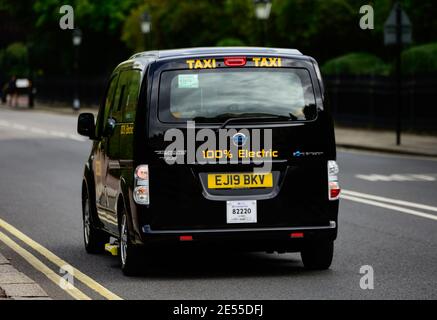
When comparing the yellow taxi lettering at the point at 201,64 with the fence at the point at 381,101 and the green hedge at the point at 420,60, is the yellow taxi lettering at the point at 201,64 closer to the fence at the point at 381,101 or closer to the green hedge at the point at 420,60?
the fence at the point at 381,101

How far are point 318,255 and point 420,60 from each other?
2730 cm

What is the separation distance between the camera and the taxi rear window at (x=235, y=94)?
1113 cm

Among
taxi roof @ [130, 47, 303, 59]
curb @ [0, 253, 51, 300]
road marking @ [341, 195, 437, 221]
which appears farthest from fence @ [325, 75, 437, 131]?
curb @ [0, 253, 51, 300]

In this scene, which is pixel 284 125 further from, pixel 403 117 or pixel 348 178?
pixel 403 117

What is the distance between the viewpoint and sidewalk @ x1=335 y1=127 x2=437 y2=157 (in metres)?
30.1

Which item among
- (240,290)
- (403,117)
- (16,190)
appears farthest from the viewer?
(403,117)

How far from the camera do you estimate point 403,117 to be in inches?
1499

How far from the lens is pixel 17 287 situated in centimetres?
1031
